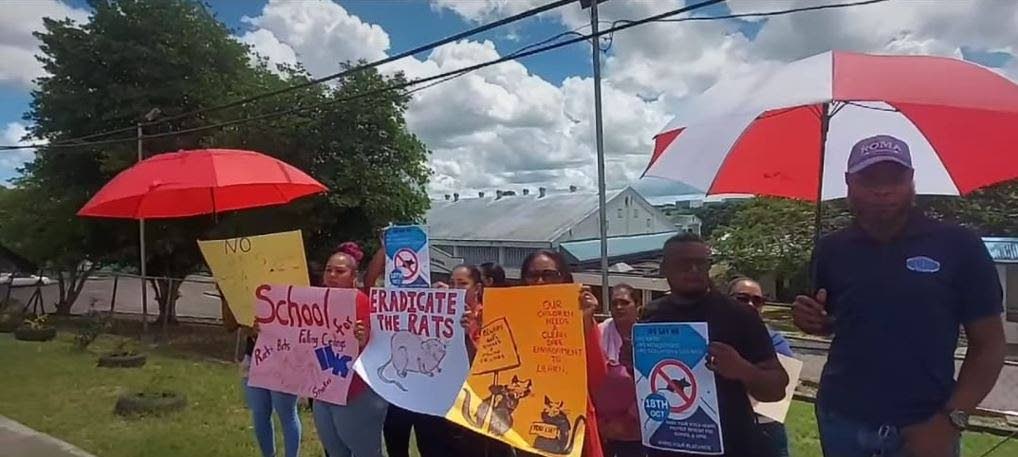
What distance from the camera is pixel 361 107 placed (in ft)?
53.6

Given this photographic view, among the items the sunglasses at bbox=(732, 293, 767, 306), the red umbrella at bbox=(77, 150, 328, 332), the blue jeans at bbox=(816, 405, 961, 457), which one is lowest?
the blue jeans at bbox=(816, 405, 961, 457)

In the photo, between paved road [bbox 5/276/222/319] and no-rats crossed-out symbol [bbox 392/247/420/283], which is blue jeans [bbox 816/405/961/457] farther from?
paved road [bbox 5/276/222/319]

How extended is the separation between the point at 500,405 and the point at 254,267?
2.01 m

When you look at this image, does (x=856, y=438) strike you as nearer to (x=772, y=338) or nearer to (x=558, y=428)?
(x=772, y=338)

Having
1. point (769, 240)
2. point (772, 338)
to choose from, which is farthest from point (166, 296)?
point (769, 240)

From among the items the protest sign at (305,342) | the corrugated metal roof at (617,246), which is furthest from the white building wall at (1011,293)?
the protest sign at (305,342)

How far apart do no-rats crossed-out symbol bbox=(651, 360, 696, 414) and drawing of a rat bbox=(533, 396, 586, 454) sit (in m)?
0.41

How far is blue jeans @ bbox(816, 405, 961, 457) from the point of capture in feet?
7.94

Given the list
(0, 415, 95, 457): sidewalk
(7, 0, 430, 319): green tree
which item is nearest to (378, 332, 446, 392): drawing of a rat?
(0, 415, 95, 457): sidewalk

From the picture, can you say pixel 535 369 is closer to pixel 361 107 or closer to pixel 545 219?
pixel 361 107

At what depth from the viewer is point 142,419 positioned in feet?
24.8

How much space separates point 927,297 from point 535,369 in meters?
1.47

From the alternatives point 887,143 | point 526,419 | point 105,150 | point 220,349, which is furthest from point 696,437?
point 105,150

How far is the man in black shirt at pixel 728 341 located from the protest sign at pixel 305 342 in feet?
5.85
